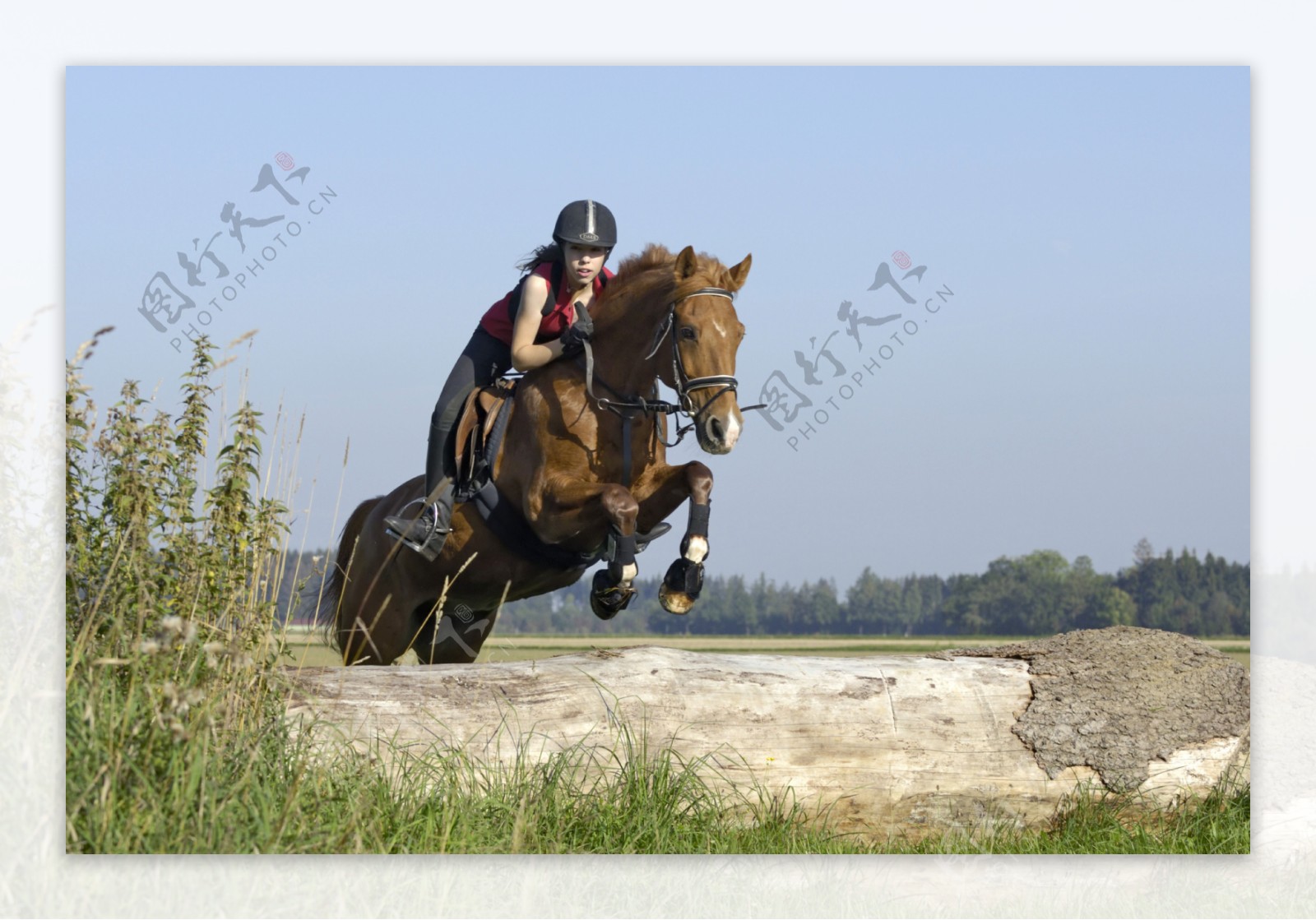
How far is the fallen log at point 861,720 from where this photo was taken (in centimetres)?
484

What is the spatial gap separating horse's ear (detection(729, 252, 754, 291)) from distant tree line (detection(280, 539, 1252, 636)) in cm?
144

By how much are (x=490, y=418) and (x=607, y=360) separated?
2.71 ft

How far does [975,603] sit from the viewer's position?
16391mm

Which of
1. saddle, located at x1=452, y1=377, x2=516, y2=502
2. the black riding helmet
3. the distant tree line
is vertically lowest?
the distant tree line

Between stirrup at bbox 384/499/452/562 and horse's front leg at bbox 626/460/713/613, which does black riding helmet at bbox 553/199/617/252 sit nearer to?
horse's front leg at bbox 626/460/713/613

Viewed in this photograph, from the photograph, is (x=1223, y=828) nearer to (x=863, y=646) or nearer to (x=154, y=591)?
(x=154, y=591)

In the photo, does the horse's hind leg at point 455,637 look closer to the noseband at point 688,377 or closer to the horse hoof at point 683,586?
the horse hoof at point 683,586

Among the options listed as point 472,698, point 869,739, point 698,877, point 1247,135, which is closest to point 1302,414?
point 1247,135

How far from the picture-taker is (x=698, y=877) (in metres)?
4.73

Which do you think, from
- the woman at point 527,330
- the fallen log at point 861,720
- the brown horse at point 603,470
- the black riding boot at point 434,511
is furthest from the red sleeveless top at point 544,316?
the fallen log at point 861,720

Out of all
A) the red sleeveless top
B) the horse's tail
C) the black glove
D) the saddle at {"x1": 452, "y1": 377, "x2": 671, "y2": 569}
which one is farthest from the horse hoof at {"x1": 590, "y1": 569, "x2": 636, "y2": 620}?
the horse's tail

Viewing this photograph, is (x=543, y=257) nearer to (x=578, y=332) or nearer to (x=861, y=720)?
(x=578, y=332)

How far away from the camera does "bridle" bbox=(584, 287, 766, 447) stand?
227 inches

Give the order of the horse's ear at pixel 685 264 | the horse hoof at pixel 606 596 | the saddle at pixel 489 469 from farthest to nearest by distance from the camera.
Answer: the saddle at pixel 489 469 < the horse hoof at pixel 606 596 < the horse's ear at pixel 685 264
